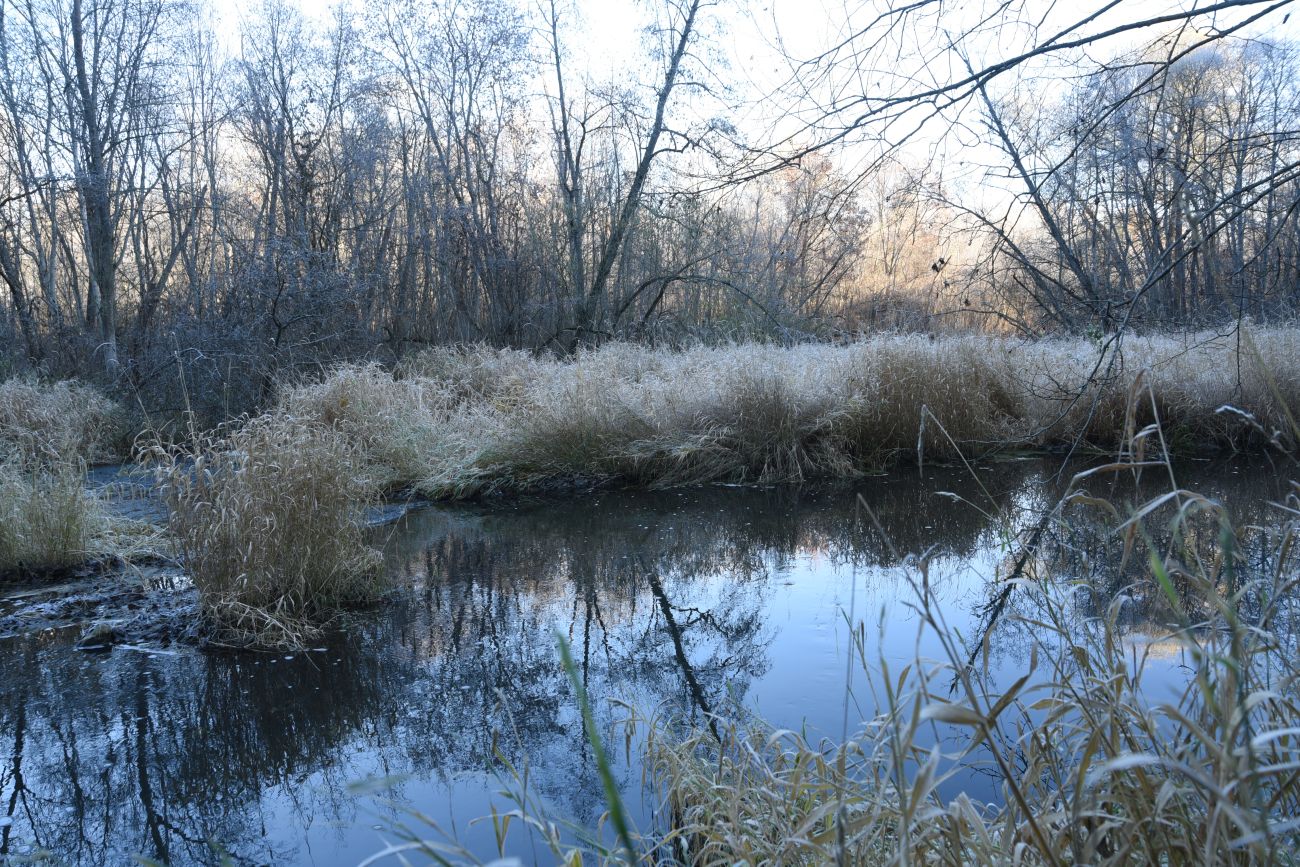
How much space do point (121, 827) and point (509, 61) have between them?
15.4m

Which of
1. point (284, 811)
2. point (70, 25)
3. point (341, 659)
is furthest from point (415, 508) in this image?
point (70, 25)

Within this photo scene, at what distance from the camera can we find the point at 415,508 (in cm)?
743

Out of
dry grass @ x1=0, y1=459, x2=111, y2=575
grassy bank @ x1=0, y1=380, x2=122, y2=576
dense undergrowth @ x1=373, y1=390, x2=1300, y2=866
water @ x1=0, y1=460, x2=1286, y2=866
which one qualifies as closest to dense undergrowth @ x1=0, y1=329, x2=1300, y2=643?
grassy bank @ x1=0, y1=380, x2=122, y2=576

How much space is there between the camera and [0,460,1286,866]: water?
269 centimetres

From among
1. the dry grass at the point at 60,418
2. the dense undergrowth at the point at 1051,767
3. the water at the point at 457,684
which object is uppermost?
the dry grass at the point at 60,418

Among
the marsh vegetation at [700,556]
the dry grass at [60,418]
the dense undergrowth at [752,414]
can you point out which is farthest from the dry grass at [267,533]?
the dry grass at [60,418]

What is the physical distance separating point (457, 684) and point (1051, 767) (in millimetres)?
2507

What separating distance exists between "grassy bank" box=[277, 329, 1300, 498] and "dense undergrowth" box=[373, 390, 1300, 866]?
15.2 feet

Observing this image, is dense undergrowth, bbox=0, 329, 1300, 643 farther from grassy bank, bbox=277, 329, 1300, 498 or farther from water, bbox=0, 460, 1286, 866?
water, bbox=0, 460, 1286, 866

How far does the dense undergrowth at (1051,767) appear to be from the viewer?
1017mm

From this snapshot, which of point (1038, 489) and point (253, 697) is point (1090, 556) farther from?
point (253, 697)

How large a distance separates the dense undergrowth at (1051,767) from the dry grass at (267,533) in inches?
78.1

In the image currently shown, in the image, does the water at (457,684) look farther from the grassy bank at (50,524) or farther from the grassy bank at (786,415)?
the grassy bank at (786,415)

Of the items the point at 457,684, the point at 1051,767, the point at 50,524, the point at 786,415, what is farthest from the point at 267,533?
the point at 786,415
